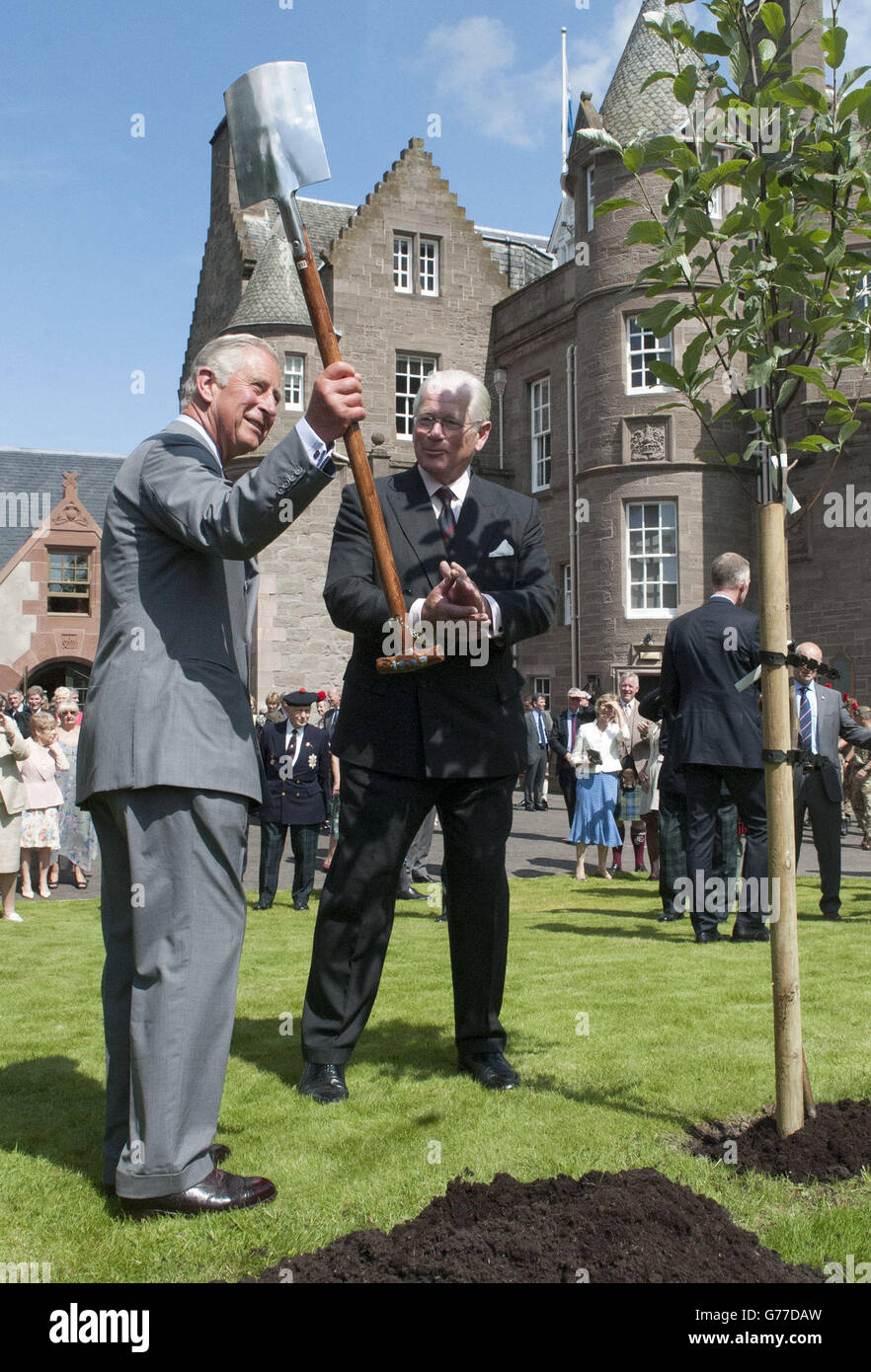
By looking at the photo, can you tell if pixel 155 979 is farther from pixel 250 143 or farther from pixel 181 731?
pixel 250 143

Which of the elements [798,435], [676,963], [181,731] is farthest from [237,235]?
[181,731]

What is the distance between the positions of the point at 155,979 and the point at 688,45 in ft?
9.90

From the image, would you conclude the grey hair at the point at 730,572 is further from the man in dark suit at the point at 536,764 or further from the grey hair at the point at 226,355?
the man in dark suit at the point at 536,764

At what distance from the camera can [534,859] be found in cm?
1507

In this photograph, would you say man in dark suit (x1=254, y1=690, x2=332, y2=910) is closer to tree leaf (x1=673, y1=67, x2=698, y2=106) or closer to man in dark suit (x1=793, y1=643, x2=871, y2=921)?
man in dark suit (x1=793, y1=643, x2=871, y2=921)

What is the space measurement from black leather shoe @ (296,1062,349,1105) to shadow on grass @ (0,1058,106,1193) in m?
0.71

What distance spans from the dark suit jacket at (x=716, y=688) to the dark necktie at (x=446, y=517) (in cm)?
370

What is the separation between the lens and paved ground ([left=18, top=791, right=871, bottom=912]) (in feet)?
43.6

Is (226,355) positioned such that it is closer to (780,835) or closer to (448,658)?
(448,658)

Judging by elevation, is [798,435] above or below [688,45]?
above

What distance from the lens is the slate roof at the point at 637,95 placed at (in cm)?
2625

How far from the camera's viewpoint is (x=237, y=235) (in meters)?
34.4

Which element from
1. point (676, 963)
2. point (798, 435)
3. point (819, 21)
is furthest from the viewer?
point (798, 435)

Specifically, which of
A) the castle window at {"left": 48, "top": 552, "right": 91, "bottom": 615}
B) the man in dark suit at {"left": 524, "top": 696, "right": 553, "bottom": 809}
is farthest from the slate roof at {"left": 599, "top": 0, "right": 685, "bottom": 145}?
the castle window at {"left": 48, "top": 552, "right": 91, "bottom": 615}
